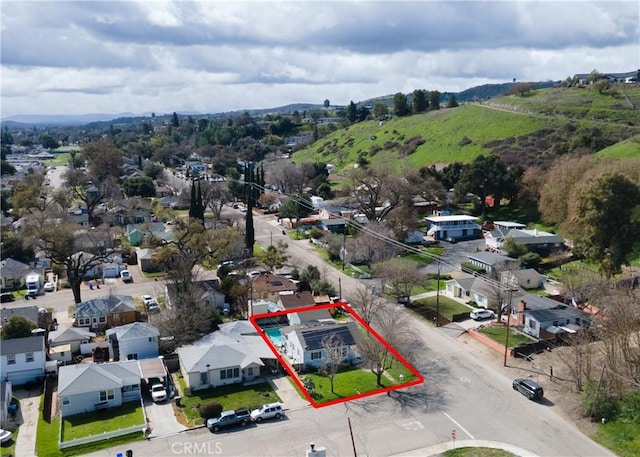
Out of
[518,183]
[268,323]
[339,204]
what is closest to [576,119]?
[518,183]

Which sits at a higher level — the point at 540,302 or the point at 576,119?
the point at 576,119

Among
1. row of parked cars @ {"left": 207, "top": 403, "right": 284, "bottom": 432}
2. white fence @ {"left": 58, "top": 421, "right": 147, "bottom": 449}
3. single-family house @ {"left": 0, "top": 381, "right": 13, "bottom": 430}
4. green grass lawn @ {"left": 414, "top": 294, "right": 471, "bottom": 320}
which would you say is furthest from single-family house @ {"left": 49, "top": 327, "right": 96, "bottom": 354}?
green grass lawn @ {"left": 414, "top": 294, "right": 471, "bottom": 320}

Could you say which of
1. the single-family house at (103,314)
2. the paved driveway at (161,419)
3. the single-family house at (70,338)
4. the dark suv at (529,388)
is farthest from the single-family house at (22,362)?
the dark suv at (529,388)

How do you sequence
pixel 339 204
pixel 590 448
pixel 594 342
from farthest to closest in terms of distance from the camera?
1. pixel 339 204
2. pixel 594 342
3. pixel 590 448

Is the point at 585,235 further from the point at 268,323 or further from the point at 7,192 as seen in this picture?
the point at 7,192

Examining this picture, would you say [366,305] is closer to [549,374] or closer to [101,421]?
[549,374]

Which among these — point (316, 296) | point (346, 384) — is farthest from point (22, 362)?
point (316, 296)

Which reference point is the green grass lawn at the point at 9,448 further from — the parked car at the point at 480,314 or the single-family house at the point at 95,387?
the parked car at the point at 480,314
